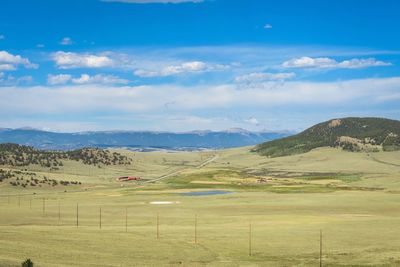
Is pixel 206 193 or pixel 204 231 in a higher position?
pixel 204 231

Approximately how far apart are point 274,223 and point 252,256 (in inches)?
1042

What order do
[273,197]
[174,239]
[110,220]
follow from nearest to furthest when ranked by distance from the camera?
1. [174,239]
2. [110,220]
3. [273,197]

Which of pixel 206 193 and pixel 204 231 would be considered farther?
pixel 206 193

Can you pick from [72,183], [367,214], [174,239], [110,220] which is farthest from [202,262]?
[72,183]

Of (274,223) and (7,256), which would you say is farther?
(274,223)

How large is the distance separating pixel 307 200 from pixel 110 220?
5177 cm

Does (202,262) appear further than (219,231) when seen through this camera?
No

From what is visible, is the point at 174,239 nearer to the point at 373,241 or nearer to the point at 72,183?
the point at 373,241

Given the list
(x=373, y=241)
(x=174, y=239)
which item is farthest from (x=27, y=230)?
(x=373, y=241)

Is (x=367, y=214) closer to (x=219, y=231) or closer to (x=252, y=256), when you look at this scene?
(x=219, y=231)

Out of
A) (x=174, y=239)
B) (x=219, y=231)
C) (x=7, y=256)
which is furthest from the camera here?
(x=219, y=231)

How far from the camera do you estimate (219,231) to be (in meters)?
74.1

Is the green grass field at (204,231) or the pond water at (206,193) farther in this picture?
the pond water at (206,193)

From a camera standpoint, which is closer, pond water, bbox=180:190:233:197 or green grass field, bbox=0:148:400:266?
green grass field, bbox=0:148:400:266
